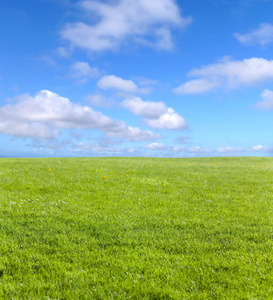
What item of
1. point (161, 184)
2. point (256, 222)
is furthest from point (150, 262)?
point (161, 184)

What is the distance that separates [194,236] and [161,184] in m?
7.64

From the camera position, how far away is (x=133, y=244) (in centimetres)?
736

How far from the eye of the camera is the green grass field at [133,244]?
5.40 m

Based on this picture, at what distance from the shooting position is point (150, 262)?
637cm

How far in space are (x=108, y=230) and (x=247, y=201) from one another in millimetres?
7472

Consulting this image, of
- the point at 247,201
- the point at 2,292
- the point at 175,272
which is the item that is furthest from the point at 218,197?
the point at 2,292

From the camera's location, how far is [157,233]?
8109 mm

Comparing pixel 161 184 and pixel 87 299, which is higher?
pixel 161 184

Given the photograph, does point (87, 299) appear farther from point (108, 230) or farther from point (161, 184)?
point (161, 184)

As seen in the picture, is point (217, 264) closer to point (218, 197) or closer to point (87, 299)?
point (87, 299)

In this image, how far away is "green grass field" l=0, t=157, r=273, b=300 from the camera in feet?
17.7

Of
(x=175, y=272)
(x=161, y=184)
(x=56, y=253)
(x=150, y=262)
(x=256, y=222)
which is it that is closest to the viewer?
(x=175, y=272)

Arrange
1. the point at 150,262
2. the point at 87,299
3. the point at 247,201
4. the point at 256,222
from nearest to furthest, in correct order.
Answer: the point at 87,299
the point at 150,262
the point at 256,222
the point at 247,201

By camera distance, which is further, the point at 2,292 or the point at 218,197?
the point at 218,197
